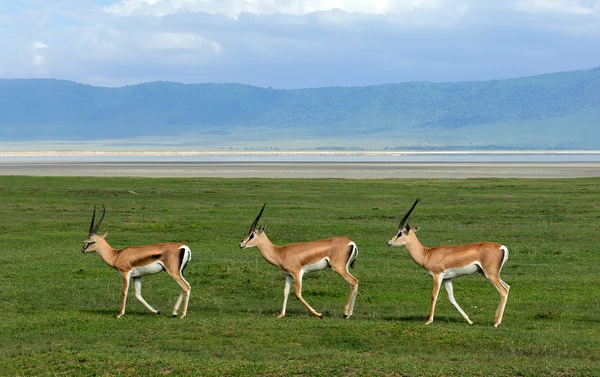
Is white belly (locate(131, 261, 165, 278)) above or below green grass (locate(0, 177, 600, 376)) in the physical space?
above

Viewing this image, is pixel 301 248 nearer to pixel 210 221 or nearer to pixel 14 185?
pixel 210 221

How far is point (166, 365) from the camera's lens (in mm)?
11375

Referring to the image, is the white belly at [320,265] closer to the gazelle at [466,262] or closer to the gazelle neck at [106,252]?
the gazelle at [466,262]

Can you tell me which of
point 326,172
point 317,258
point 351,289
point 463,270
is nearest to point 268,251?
point 317,258

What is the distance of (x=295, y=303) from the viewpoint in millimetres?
17109

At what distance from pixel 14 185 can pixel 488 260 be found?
43.5 metres

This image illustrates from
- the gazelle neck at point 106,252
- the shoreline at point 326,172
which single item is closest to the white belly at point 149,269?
the gazelle neck at point 106,252

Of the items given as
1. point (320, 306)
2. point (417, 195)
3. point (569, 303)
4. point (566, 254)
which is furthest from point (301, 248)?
point (417, 195)

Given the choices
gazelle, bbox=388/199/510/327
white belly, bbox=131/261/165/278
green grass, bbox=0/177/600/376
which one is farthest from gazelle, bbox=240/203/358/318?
white belly, bbox=131/261/165/278

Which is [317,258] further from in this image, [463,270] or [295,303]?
[295,303]

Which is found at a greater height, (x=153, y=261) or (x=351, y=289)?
(x=153, y=261)

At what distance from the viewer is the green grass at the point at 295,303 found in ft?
38.7

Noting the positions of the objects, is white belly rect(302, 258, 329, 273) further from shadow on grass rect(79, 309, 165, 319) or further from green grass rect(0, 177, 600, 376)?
shadow on grass rect(79, 309, 165, 319)

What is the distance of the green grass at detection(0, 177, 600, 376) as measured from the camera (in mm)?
11805
